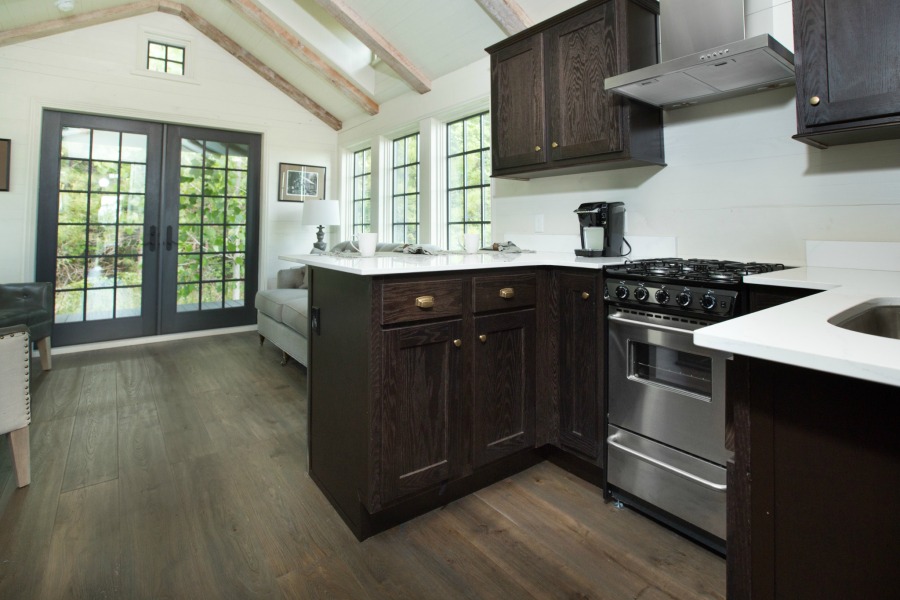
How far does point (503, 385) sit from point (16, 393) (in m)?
2.01

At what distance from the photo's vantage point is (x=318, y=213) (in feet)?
17.0

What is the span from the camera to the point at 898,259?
5.31ft

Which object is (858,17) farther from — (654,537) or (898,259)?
(654,537)

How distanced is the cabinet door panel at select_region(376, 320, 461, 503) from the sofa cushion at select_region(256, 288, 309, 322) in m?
2.22

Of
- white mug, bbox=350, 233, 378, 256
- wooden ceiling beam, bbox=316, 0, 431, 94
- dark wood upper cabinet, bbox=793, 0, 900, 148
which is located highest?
wooden ceiling beam, bbox=316, 0, 431, 94

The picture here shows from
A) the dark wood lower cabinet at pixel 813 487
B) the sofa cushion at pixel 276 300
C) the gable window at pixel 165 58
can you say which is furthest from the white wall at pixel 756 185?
the gable window at pixel 165 58

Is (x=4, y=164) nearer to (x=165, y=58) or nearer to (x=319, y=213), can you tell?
(x=165, y=58)

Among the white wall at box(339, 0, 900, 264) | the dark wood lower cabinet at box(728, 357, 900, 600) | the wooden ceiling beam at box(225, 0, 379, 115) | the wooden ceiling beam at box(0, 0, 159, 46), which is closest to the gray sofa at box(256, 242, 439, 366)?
the white wall at box(339, 0, 900, 264)

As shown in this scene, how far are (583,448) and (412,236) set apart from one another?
318cm

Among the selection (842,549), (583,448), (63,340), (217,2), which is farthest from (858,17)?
(63,340)

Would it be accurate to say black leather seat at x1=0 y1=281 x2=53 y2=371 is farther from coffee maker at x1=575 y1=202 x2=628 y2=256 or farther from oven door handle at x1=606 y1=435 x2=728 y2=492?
oven door handle at x1=606 y1=435 x2=728 y2=492

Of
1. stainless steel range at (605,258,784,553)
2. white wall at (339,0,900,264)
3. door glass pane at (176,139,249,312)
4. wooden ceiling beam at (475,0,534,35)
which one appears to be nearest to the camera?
stainless steel range at (605,258,784,553)

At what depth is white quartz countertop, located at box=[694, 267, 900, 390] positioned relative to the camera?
0.53 m

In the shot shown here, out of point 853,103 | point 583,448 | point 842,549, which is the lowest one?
point 583,448
